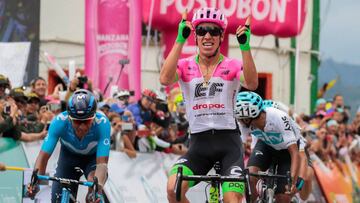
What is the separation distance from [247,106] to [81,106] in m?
2.09

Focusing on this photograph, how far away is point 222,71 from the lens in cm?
944

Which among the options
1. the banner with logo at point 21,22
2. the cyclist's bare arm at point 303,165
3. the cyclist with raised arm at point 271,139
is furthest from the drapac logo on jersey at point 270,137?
the banner with logo at point 21,22

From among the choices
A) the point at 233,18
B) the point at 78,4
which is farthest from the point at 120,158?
the point at 78,4

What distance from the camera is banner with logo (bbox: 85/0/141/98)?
1762 centimetres

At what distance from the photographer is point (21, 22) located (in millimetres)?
19734

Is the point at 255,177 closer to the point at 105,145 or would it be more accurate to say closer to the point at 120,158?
the point at 105,145

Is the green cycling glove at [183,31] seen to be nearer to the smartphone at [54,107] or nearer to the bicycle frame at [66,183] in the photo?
the bicycle frame at [66,183]

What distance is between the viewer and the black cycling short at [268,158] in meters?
11.8

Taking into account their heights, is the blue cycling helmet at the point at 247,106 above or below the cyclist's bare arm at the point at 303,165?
above

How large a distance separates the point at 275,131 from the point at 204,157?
7.32 ft

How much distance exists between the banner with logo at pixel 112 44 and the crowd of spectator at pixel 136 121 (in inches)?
35.2

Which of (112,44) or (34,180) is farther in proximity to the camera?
(112,44)

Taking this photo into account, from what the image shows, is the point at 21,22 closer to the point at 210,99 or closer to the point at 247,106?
the point at 247,106

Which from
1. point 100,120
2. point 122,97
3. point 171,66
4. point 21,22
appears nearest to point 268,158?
point 100,120
